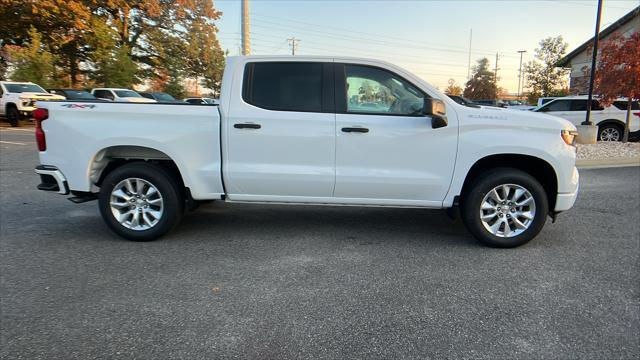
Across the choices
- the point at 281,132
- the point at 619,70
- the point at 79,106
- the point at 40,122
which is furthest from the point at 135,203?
the point at 619,70

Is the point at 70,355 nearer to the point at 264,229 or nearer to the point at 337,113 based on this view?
the point at 264,229

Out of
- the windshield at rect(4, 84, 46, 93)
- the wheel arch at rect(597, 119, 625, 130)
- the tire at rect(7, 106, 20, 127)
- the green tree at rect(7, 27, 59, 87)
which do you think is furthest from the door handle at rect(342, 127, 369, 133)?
the green tree at rect(7, 27, 59, 87)

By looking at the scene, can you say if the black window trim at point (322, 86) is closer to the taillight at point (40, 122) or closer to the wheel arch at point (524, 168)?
the wheel arch at point (524, 168)

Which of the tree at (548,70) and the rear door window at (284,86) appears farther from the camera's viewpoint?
the tree at (548,70)

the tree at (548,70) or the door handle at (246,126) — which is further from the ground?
the tree at (548,70)

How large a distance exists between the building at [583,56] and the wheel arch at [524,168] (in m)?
18.5

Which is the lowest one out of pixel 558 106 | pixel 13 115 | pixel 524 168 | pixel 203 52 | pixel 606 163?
pixel 606 163

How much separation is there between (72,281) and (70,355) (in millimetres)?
1197

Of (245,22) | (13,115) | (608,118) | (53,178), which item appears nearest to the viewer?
(53,178)

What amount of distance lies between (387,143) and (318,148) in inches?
27.9

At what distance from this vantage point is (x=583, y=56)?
28.6m

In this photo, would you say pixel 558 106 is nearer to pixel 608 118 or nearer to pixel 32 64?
pixel 608 118

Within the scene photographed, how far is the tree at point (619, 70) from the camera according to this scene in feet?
40.6

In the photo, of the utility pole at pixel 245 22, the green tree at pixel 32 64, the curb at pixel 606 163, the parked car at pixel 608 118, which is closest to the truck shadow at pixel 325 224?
the curb at pixel 606 163
